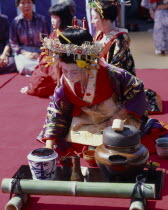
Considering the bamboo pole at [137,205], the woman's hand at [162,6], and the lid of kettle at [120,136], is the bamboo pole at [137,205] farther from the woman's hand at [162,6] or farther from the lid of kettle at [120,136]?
the woman's hand at [162,6]

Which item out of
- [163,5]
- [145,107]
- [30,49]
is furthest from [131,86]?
[163,5]

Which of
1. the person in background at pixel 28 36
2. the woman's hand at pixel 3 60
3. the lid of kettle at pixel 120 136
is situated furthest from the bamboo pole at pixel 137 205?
the woman's hand at pixel 3 60

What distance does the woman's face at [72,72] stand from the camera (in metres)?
2.91

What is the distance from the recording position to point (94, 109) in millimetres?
3227

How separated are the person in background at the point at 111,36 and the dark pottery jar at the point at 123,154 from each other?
142 cm

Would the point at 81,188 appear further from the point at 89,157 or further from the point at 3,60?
the point at 3,60

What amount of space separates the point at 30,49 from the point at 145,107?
301 cm

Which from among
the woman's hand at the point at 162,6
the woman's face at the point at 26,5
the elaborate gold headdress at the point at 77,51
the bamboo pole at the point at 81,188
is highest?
the elaborate gold headdress at the point at 77,51

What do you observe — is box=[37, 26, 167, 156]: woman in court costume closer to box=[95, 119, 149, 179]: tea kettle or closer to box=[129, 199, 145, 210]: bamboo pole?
box=[95, 119, 149, 179]: tea kettle

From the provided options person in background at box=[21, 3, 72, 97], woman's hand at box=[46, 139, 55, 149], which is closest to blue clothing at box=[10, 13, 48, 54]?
person in background at box=[21, 3, 72, 97]

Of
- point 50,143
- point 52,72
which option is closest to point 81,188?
point 50,143

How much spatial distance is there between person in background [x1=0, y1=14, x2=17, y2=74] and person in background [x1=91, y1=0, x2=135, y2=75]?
2261mm

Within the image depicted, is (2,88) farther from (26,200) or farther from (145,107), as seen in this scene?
(26,200)

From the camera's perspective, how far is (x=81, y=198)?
271 cm
